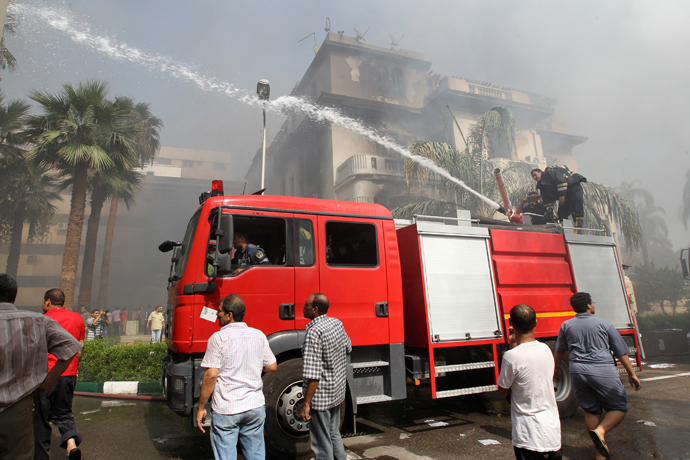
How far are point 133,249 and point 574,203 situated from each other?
48570 mm

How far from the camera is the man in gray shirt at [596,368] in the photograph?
3805 millimetres

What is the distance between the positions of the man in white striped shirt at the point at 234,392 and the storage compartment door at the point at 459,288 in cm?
276

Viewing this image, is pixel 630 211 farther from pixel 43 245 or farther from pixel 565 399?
pixel 43 245

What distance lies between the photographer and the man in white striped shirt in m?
2.85

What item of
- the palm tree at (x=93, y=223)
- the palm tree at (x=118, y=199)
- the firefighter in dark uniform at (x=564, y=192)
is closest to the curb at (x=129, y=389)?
the firefighter in dark uniform at (x=564, y=192)

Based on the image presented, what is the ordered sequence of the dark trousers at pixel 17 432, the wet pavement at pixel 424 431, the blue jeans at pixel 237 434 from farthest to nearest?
1. the wet pavement at pixel 424 431
2. the blue jeans at pixel 237 434
3. the dark trousers at pixel 17 432

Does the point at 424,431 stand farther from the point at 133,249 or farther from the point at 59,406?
the point at 133,249

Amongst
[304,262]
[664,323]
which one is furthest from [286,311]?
[664,323]

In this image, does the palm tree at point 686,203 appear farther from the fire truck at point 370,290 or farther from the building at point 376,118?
the fire truck at point 370,290

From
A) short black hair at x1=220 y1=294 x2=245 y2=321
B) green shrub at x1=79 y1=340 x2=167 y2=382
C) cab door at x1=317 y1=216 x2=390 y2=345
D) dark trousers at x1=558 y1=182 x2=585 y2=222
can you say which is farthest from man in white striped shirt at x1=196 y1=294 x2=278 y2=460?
dark trousers at x1=558 y1=182 x2=585 y2=222

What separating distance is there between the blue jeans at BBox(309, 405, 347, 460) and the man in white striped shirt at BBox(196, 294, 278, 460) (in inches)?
18.5

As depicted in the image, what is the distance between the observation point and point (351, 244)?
5.07 meters

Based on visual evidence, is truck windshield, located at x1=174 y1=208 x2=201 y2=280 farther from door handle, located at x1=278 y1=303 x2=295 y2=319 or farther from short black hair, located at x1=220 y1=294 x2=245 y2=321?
short black hair, located at x1=220 y1=294 x2=245 y2=321

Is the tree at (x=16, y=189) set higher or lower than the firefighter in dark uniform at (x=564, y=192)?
→ higher
